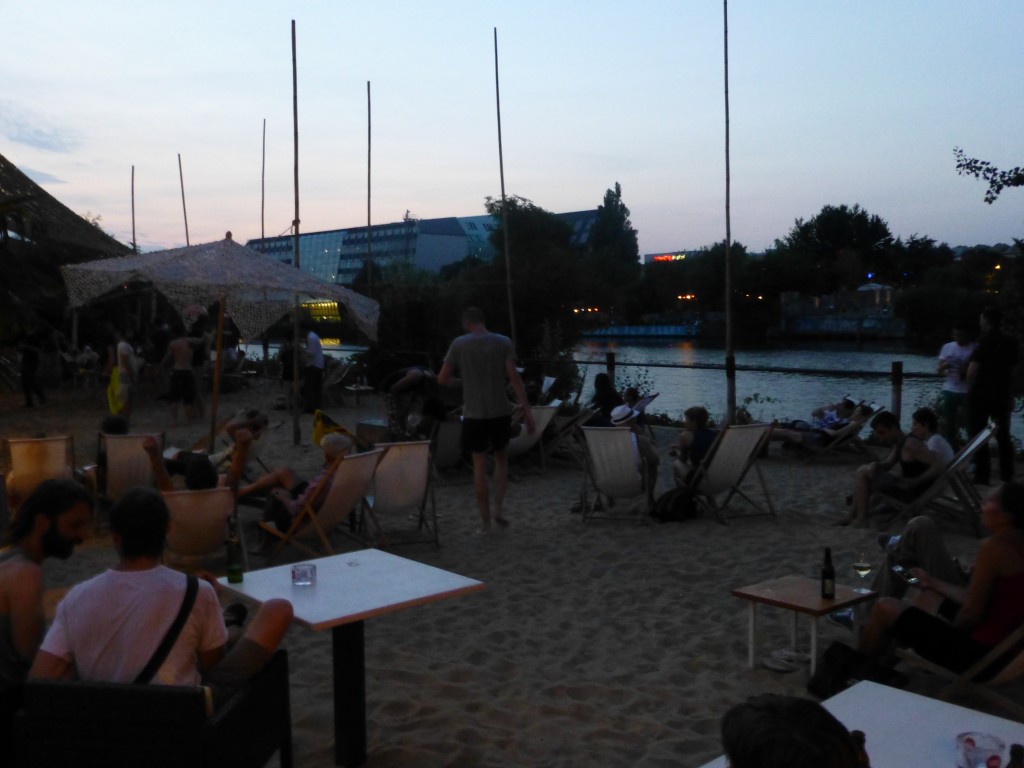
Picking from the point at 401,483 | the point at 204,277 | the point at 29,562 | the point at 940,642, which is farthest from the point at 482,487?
the point at 29,562

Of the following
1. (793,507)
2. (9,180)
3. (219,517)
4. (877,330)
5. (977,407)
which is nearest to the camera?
(219,517)

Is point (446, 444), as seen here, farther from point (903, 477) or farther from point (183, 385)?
point (183, 385)

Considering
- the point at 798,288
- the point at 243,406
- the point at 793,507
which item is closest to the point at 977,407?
the point at 793,507

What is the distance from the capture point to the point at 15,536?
271 cm

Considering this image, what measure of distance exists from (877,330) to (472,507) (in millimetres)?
14723

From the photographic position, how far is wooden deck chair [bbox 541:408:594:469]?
899 centimetres

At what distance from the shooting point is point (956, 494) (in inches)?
258

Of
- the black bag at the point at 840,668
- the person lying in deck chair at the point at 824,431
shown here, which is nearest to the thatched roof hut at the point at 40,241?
the person lying in deck chair at the point at 824,431

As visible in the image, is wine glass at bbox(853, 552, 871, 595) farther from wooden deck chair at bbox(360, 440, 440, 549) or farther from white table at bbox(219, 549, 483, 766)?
wooden deck chair at bbox(360, 440, 440, 549)

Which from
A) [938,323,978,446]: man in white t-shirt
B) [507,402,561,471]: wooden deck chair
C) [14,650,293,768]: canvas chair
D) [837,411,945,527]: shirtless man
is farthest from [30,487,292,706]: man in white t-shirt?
[938,323,978,446]: man in white t-shirt

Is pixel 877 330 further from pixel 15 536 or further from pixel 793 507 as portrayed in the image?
pixel 15 536

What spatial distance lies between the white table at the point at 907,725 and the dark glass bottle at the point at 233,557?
2004mm

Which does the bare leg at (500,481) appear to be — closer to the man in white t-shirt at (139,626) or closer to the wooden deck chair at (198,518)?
the wooden deck chair at (198,518)

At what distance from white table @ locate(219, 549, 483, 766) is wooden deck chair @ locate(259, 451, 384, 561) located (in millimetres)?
2129
